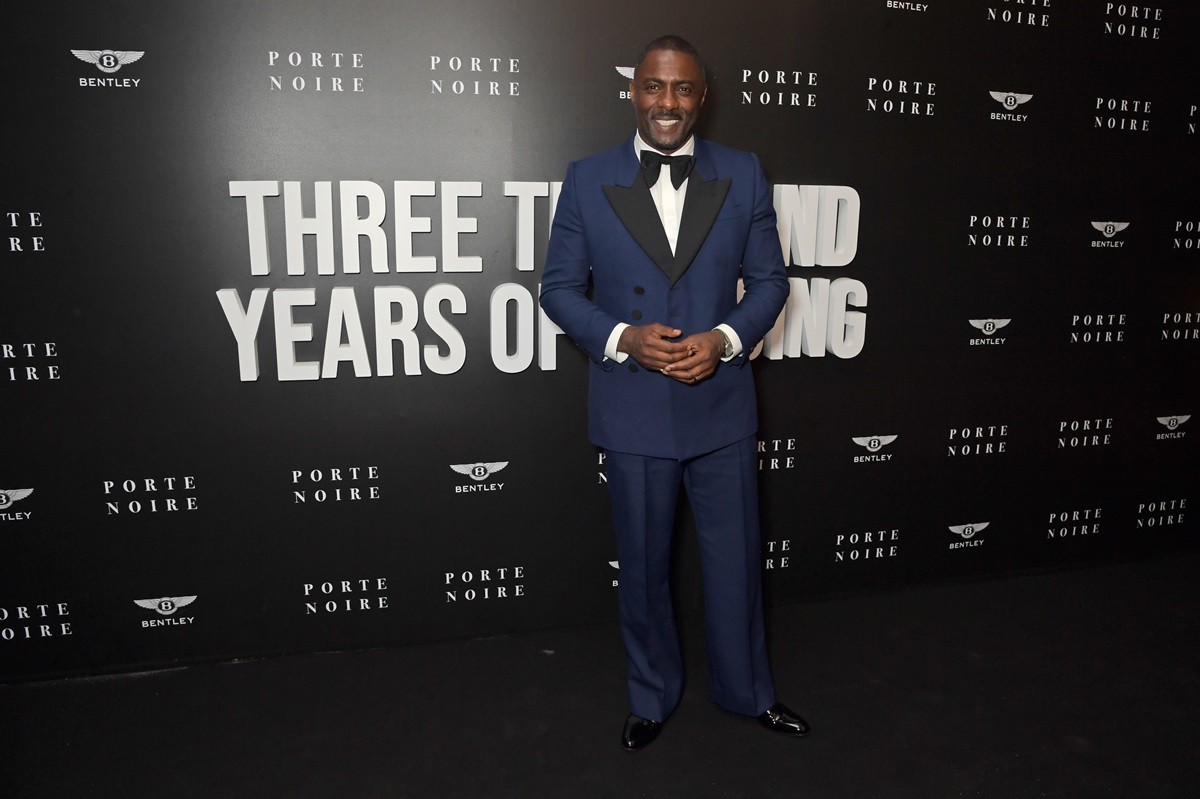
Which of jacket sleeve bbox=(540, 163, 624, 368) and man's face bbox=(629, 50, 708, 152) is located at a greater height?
man's face bbox=(629, 50, 708, 152)

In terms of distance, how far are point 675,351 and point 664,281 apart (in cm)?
21

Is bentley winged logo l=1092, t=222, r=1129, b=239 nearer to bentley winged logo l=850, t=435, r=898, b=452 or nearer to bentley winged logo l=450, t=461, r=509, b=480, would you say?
bentley winged logo l=850, t=435, r=898, b=452

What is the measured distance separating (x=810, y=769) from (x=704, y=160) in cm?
155

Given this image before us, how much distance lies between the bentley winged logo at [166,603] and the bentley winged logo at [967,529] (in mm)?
2626

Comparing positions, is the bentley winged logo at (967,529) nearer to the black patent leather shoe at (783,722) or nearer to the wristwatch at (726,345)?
the black patent leather shoe at (783,722)

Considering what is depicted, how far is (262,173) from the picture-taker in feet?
8.21

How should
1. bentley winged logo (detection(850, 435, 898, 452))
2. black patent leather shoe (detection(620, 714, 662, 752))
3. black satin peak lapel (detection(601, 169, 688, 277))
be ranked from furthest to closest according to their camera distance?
bentley winged logo (detection(850, 435, 898, 452))
black patent leather shoe (detection(620, 714, 662, 752))
black satin peak lapel (detection(601, 169, 688, 277))

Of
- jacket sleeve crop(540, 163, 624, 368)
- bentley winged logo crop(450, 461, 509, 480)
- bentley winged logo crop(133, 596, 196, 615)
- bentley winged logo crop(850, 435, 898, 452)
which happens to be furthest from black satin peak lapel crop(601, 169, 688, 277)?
bentley winged logo crop(133, 596, 196, 615)

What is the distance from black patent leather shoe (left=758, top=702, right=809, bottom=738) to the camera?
93.3 inches

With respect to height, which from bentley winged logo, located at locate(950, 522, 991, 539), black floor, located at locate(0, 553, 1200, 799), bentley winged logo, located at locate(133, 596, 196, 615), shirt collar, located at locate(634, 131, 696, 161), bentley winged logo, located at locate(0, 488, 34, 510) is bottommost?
black floor, located at locate(0, 553, 1200, 799)

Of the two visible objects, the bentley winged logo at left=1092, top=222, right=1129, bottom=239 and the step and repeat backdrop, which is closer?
the step and repeat backdrop

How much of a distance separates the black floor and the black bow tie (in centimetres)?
145

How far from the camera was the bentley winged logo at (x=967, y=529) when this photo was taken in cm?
329

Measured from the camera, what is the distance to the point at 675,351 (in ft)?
6.74
